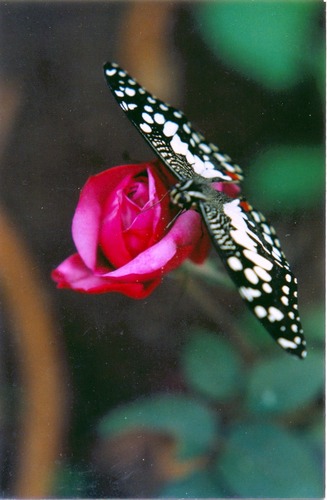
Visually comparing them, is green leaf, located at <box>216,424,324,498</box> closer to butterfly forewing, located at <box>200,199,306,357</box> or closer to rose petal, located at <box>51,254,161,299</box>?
butterfly forewing, located at <box>200,199,306,357</box>

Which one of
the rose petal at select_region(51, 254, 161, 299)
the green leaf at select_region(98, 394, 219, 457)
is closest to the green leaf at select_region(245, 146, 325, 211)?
the rose petal at select_region(51, 254, 161, 299)

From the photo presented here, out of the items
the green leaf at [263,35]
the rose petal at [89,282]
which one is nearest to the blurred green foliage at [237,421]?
the rose petal at [89,282]

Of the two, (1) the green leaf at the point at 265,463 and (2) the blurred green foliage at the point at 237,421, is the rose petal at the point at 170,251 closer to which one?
(2) the blurred green foliage at the point at 237,421

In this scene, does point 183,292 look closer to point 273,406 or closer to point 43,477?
point 273,406

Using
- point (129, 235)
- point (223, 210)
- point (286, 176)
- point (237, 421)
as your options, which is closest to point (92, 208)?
point (129, 235)

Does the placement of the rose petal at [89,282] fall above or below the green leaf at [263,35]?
below

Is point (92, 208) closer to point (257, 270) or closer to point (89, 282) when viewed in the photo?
point (89, 282)
